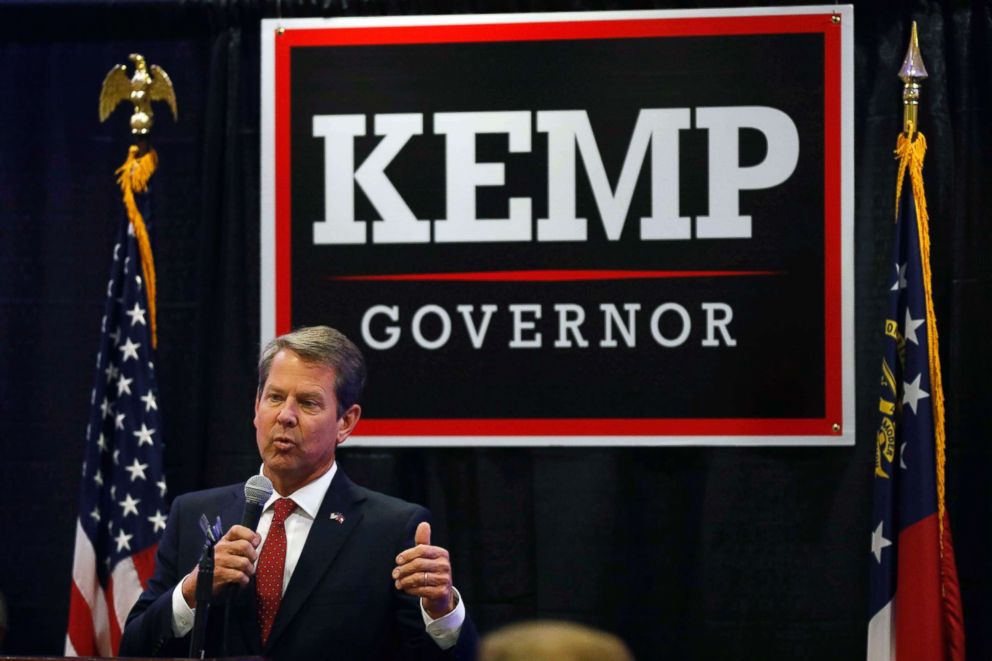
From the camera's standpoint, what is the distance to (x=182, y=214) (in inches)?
162

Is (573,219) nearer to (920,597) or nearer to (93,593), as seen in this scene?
(920,597)

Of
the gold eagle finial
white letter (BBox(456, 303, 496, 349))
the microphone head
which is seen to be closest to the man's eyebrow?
the microphone head

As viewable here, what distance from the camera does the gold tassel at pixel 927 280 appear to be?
11.8 feet

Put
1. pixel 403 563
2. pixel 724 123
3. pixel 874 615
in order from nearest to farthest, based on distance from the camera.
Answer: pixel 403 563
pixel 874 615
pixel 724 123

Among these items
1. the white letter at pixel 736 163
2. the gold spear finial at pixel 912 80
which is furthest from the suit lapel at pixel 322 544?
the gold spear finial at pixel 912 80

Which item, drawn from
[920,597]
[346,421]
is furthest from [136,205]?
[920,597]

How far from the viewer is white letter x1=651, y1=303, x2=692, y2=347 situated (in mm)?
3863

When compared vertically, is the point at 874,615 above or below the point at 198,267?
below

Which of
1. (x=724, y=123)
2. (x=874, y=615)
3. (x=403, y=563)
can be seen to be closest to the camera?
(x=403, y=563)

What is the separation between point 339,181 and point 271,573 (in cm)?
174

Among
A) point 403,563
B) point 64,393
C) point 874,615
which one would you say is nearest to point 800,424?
point 874,615

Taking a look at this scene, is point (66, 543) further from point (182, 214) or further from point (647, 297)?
point (647, 297)

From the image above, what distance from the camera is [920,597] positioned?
11.6ft

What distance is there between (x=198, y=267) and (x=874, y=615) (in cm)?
239
